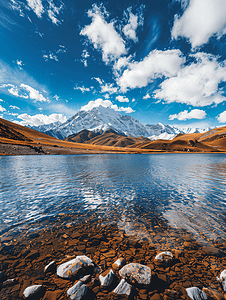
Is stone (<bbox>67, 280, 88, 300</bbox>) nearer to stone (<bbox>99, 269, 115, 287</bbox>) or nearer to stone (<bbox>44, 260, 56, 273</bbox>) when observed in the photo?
stone (<bbox>99, 269, 115, 287</bbox>)

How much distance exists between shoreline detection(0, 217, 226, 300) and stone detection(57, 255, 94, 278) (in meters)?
0.20

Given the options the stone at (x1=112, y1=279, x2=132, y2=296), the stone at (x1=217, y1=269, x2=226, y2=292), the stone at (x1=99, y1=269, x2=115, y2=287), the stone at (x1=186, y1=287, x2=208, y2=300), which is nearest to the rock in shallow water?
the stone at (x1=186, y1=287, x2=208, y2=300)

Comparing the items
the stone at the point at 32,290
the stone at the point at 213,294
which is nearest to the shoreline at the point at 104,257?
the stone at the point at 213,294

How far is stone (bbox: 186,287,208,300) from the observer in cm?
484

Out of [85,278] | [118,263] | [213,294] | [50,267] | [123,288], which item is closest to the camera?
[213,294]

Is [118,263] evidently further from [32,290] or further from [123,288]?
[32,290]

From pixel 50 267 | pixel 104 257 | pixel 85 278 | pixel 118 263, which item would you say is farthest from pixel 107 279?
pixel 50 267

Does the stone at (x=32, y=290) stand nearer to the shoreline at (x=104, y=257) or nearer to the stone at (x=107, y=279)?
the shoreline at (x=104, y=257)

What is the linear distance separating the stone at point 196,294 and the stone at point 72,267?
13.3 ft

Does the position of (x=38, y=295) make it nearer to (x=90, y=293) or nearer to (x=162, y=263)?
(x=90, y=293)

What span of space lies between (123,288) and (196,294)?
2.74 meters

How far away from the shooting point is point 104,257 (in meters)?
6.90

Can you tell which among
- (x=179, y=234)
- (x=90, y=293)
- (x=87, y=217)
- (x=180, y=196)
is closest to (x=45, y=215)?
(x=87, y=217)

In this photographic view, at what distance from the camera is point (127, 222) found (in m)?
10.5
